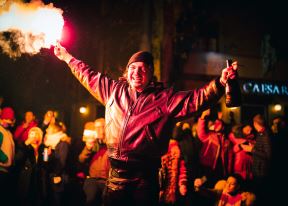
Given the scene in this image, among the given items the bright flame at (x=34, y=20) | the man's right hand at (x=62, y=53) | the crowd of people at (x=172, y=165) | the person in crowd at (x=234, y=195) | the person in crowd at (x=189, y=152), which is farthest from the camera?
the person in crowd at (x=189, y=152)

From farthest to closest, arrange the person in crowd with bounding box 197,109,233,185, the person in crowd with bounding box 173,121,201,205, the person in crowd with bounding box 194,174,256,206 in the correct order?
1. the person in crowd with bounding box 197,109,233,185
2. the person in crowd with bounding box 173,121,201,205
3. the person in crowd with bounding box 194,174,256,206

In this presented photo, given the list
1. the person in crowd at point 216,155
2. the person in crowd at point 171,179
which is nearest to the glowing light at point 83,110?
the person in crowd at point 216,155

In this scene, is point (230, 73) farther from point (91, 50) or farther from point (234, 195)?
point (91, 50)

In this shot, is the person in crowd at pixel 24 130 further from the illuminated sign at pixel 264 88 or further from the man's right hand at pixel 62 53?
the illuminated sign at pixel 264 88

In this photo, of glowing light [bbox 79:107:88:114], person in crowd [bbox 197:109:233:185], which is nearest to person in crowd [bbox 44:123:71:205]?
person in crowd [bbox 197:109:233:185]

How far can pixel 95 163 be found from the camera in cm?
685

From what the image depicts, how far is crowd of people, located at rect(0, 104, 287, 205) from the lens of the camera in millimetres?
6332

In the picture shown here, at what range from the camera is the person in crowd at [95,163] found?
6.67 metres

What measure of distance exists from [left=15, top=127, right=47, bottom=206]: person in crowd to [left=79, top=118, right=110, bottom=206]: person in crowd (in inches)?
36.2

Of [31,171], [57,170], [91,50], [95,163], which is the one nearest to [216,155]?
[95,163]

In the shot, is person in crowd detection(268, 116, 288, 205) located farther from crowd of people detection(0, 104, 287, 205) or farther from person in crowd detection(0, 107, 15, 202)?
person in crowd detection(0, 107, 15, 202)

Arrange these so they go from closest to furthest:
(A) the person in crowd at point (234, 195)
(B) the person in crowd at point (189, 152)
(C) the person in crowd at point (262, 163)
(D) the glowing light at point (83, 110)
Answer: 1. (A) the person in crowd at point (234, 195)
2. (C) the person in crowd at point (262, 163)
3. (B) the person in crowd at point (189, 152)
4. (D) the glowing light at point (83, 110)

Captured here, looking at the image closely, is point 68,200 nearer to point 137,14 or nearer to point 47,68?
point 47,68

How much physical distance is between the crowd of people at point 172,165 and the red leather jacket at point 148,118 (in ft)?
9.15
